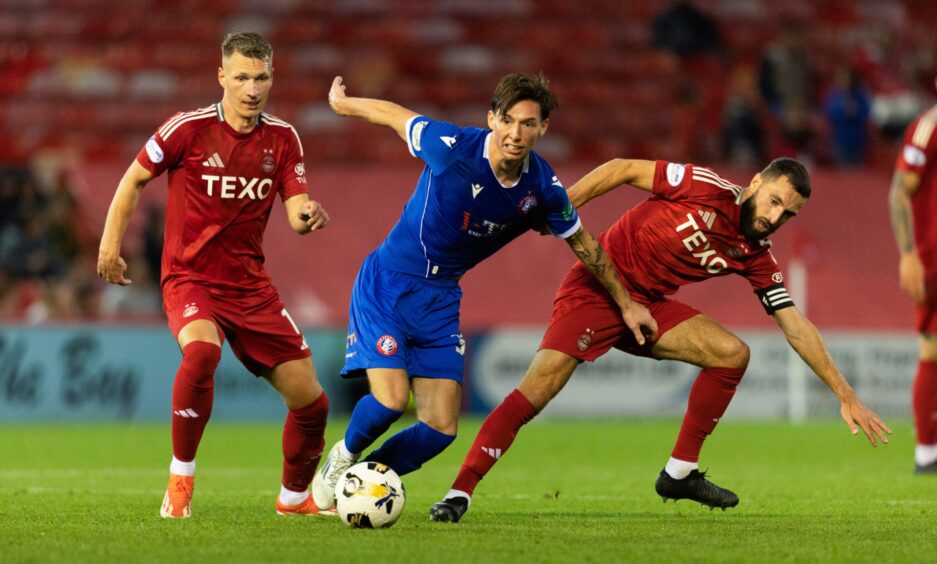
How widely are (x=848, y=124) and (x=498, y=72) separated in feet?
14.6

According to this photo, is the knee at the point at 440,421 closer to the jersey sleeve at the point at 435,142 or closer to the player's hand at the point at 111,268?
the jersey sleeve at the point at 435,142

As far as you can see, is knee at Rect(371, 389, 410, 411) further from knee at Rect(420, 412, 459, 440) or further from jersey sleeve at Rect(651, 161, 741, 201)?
jersey sleeve at Rect(651, 161, 741, 201)

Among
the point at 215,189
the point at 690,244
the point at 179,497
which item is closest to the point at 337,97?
the point at 215,189

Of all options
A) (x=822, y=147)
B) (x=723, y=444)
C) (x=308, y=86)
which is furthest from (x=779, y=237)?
(x=308, y=86)

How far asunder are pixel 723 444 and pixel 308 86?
830 centimetres

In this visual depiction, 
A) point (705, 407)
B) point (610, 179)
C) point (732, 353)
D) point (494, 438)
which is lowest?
point (494, 438)

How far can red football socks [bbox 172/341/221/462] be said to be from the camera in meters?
6.54

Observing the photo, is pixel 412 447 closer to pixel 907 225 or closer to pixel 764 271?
pixel 764 271

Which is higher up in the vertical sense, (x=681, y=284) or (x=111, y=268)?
(x=681, y=284)

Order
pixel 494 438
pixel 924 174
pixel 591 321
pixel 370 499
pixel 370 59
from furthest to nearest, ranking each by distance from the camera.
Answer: pixel 370 59 → pixel 924 174 → pixel 591 321 → pixel 494 438 → pixel 370 499

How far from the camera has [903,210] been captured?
928 centimetres

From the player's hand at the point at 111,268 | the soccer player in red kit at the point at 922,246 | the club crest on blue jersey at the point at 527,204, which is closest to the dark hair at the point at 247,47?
the player's hand at the point at 111,268

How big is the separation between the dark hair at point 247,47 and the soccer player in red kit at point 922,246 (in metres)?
4.24

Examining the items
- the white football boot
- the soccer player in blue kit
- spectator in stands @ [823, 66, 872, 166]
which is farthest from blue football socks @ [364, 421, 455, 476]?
spectator in stands @ [823, 66, 872, 166]
